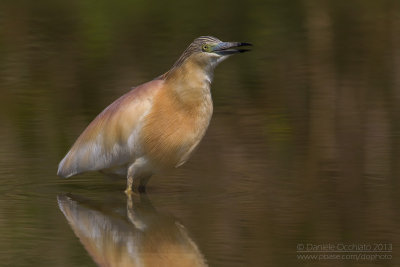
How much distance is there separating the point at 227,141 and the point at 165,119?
200 cm

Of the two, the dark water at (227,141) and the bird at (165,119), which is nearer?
the dark water at (227,141)

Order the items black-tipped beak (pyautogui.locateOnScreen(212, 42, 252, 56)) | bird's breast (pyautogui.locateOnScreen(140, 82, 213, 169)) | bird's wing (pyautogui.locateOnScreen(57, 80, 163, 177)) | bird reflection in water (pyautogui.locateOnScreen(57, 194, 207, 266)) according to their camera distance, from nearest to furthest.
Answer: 1. bird reflection in water (pyautogui.locateOnScreen(57, 194, 207, 266))
2. black-tipped beak (pyautogui.locateOnScreen(212, 42, 252, 56))
3. bird's breast (pyautogui.locateOnScreen(140, 82, 213, 169))
4. bird's wing (pyautogui.locateOnScreen(57, 80, 163, 177))

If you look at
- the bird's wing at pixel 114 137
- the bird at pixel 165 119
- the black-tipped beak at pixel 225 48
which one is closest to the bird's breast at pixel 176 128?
the bird at pixel 165 119

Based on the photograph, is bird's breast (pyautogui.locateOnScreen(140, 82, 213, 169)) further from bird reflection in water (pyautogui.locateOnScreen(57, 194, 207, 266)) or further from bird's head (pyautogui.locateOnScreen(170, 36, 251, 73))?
bird reflection in water (pyautogui.locateOnScreen(57, 194, 207, 266))

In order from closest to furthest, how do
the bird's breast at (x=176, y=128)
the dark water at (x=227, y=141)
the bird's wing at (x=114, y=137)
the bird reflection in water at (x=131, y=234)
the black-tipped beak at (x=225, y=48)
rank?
the bird reflection in water at (x=131, y=234), the dark water at (x=227, y=141), the black-tipped beak at (x=225, y=48), the bird's breast at (x=176, y=128), the bird's wing at (x=114, y=137)

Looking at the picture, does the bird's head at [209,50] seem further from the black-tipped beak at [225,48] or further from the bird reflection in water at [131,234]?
the bird reflection in water at [131,234]

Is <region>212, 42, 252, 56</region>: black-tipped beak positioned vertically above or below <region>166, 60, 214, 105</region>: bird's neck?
above

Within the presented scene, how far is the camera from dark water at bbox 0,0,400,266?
8.05m

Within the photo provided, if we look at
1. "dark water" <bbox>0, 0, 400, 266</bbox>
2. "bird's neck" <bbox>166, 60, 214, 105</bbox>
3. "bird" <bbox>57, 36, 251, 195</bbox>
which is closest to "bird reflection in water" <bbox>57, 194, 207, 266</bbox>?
"dark water" <bbox>0, 0, 400, 266</bbox>

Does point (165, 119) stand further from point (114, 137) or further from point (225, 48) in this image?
point (225, 48)

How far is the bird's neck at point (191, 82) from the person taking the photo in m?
9.35

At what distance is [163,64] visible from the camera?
619 inches

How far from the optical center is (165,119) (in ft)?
30.8

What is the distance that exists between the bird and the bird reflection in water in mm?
311
